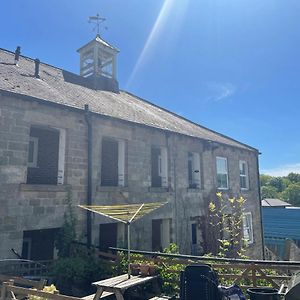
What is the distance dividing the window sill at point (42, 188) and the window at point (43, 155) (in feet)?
2.99

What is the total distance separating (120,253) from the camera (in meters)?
8.30

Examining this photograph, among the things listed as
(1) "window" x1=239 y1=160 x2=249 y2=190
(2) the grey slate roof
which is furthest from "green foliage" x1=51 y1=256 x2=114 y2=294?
(1) "window" x1=239 y1=160 x2=249 y2=190

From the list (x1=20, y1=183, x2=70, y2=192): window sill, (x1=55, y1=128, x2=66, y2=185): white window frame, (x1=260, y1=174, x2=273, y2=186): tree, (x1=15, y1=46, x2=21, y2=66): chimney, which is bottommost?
(x1=20, y1=183, x2=70, y2=192): window sill

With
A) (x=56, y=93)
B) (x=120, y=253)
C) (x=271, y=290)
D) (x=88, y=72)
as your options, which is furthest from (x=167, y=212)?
(x=88, y=72)

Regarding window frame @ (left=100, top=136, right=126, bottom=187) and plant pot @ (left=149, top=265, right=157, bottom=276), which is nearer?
plant pot @ (left=149, top=265, right=157, bottom=276)

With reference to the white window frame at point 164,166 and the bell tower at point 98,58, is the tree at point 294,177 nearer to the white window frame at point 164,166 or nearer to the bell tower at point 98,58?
the bell tower at point 98,58

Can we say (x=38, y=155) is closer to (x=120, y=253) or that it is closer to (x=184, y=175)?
(x=120, y=253)

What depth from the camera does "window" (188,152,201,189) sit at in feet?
49.8

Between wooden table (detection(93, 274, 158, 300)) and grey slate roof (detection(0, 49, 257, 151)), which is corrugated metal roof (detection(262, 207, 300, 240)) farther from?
wooden table (detection(93, 274, 158, 300))

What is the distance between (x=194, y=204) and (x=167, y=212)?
1.96m

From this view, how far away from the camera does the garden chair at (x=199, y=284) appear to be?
217 inches

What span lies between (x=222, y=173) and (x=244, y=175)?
2785 mm

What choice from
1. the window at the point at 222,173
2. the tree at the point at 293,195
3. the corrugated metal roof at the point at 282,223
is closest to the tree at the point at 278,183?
the tree at the point at 293,195

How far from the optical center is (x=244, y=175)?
→ 18984 millimetres
